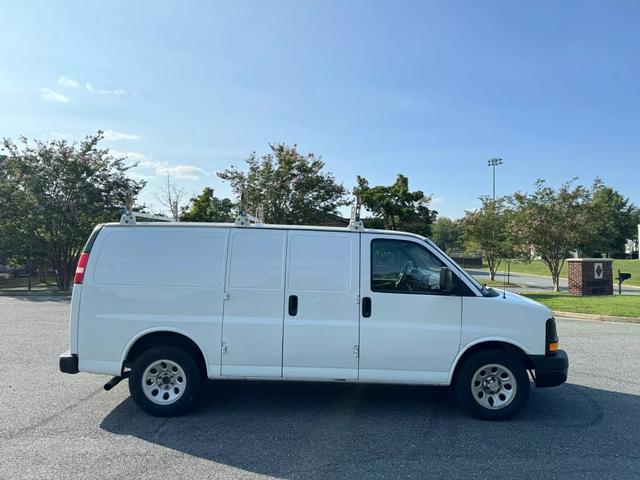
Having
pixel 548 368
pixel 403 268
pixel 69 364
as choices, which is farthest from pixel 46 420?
pixel 548 368

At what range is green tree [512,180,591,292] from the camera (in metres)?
24.3

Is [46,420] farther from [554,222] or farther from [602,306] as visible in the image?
[554,222]

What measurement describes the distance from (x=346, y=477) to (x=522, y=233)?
79.5ft

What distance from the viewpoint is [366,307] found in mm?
5113

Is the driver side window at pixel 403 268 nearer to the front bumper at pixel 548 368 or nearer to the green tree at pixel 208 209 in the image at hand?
the front bumper at pixel 548 368

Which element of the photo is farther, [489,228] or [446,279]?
[489,228]

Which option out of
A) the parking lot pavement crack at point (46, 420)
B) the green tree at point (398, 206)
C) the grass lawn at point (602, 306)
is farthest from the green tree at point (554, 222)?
the parking lot pavement crack at point (46, 420)

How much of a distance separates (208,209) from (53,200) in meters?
12.8

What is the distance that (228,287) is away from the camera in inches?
203

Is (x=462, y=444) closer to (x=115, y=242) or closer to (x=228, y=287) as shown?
(x=228, y=287)

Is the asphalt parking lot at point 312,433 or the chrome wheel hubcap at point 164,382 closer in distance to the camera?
the asphalt parking lot at point 312,433

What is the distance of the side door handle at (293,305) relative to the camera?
5098mm

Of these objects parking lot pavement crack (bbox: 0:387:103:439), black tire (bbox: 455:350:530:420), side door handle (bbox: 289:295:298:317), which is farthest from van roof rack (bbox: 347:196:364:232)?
parking lot pavement crack (bbox: 0:387:103:439)

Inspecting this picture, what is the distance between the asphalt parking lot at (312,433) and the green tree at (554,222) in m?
19.4
